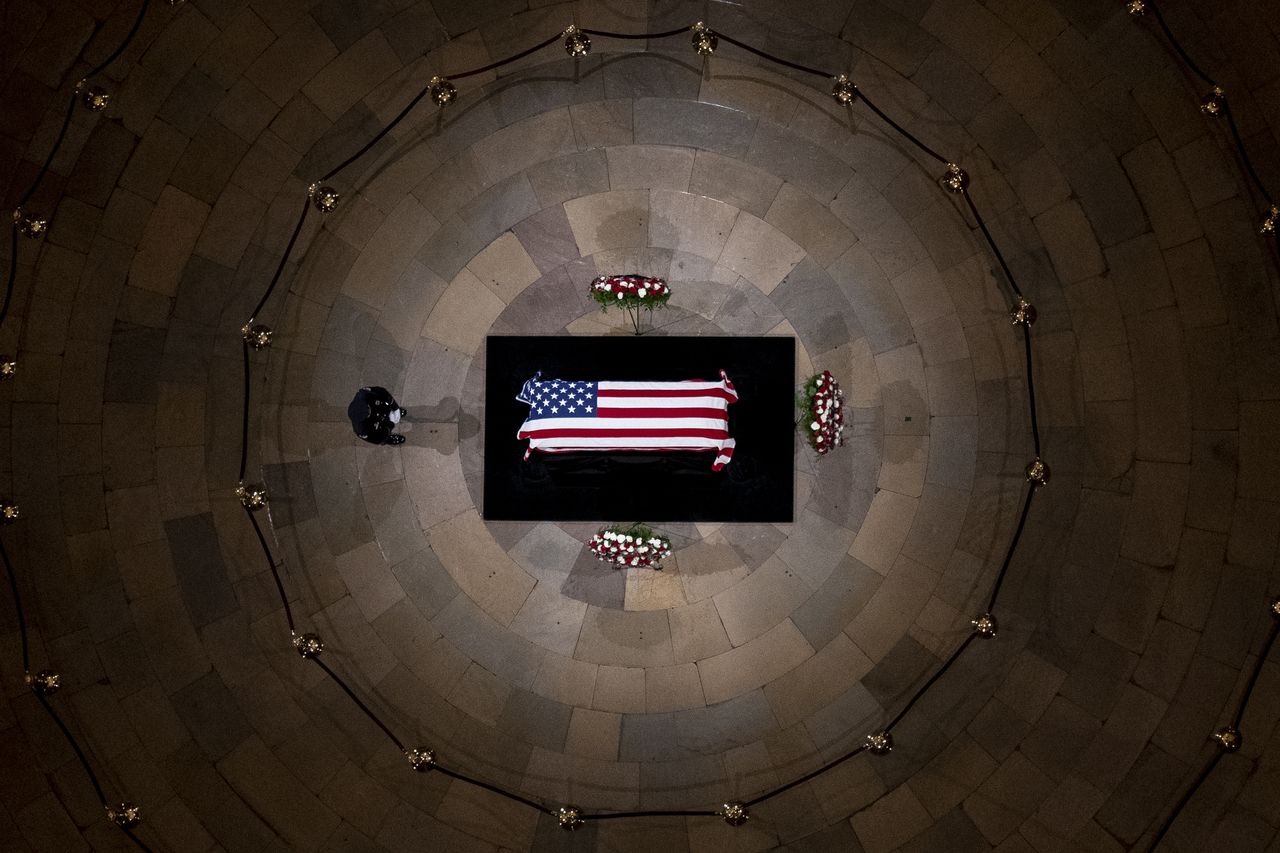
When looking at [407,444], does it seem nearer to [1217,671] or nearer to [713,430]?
[713,430]

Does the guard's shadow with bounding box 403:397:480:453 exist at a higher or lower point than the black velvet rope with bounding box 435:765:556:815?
higher

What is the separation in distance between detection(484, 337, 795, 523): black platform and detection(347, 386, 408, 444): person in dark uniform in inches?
62.8

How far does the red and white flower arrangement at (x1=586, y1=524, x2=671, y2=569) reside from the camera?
1202cm

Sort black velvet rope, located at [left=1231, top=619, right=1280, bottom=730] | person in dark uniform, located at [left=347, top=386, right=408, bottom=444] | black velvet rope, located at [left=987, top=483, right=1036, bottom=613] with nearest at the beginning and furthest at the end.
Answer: black velvet rope, located at [left=1231, top=619, right=1280, bottom=730] < person in dark uniform, located at [left=347, top=386, right=408, bottom=444] < black velvet rope, located at [left=987, top=483, right=1036, bottom=613]

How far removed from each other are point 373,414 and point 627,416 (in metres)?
3.75

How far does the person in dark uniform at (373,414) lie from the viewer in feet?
37.5

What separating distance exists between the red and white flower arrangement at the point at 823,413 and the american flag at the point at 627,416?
1.51 meters

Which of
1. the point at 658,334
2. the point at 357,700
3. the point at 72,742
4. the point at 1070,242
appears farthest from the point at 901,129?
the point at 72,742

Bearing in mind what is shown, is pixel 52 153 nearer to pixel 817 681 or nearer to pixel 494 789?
pixel 494 789

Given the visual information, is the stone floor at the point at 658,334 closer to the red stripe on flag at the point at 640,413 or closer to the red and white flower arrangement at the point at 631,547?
the red and white flower arrangement at the point at 631,547

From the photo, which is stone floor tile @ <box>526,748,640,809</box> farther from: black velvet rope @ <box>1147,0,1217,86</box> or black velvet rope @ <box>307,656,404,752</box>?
black velvet rope @ <box>1147,0,1217,86</box>

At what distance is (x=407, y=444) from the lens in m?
12.7

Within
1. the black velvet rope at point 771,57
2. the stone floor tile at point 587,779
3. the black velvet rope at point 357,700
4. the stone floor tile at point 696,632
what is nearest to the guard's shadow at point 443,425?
the black velvet rope at point 357,700

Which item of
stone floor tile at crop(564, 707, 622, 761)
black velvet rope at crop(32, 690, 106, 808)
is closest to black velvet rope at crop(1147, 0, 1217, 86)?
stone floor tile at crop(564, 707, 622, 761)
